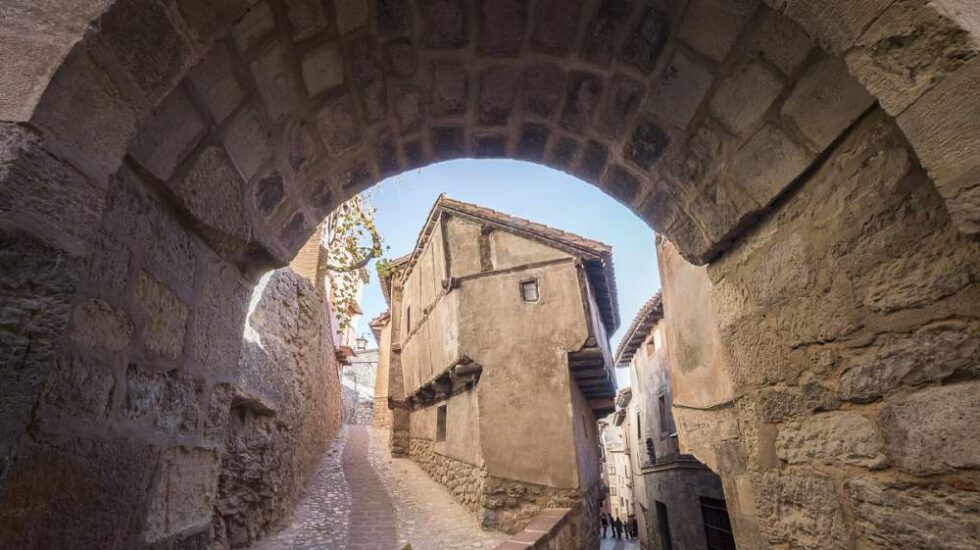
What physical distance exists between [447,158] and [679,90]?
3.61ft

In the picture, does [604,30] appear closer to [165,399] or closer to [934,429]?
[934,429]

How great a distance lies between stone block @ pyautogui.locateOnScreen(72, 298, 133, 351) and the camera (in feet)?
3.52

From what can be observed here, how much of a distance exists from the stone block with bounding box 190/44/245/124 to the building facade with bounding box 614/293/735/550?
20.8ft

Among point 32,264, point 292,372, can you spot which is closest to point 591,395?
point 292,372

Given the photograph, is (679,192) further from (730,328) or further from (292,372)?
(292,372)

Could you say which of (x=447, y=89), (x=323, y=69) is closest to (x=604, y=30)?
(x=447, y=89)

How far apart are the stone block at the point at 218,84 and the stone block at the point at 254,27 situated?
55 millimetres

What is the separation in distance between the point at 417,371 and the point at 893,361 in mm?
10811

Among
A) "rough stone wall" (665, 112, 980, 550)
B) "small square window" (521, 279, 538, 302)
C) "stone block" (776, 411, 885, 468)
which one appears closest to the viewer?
"rough stone wall" (665, 112, 980, 550)

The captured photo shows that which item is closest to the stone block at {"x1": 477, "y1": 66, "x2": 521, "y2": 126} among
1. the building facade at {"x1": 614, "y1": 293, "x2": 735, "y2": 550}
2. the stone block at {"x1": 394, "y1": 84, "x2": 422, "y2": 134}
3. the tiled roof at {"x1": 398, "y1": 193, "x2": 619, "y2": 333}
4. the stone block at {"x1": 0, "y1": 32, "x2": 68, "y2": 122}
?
the stone block at {"x1": 394, "y1": 84, "x2": 422, "y2": 134}

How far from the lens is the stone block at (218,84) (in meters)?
1.32

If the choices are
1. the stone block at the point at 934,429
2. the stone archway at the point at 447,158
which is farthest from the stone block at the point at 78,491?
the stone block at the point at 934,429

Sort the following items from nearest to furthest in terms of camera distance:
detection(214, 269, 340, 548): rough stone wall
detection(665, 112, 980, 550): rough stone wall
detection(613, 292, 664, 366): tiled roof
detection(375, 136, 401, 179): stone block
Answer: detection(665, 112, 980, 550): rough stone wall, detection(375, 136, 401, 179): stone block, detection(214, 269, 340, 548): rough stone wall, detection(613, 292, 664, 366): tiled roof

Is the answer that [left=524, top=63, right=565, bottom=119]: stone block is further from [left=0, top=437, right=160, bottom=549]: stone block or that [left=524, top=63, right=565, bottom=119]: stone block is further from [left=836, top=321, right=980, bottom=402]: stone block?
[left=0, top=437, right=160, bottom=549]: stone block
